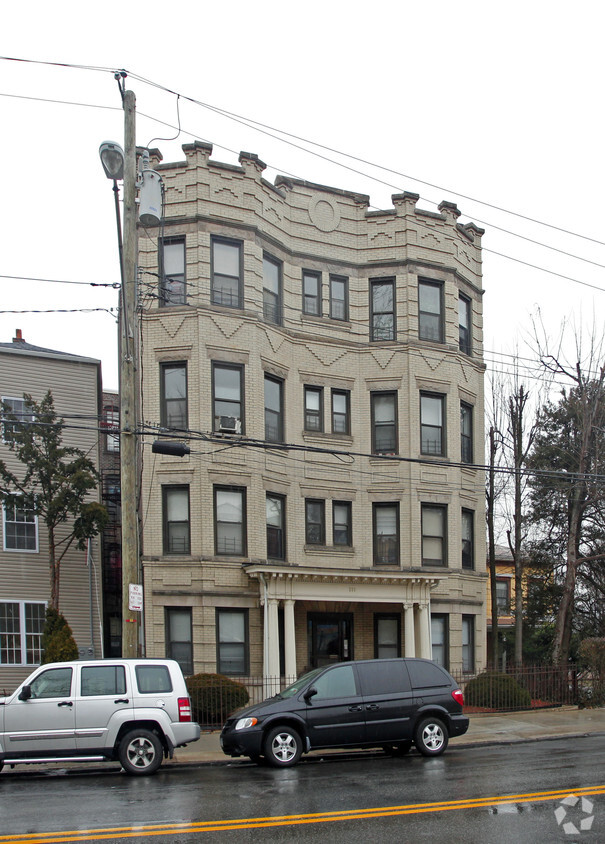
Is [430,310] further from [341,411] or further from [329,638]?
[329,638]

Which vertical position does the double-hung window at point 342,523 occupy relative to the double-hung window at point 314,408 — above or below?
below

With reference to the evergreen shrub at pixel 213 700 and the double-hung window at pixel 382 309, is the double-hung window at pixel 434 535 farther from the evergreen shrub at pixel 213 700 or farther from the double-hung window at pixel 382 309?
the evergreen shrub at pixel 213 700

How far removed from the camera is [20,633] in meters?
24.8

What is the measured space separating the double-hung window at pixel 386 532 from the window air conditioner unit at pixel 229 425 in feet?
16.4

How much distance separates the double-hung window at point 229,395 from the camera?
23.4 m

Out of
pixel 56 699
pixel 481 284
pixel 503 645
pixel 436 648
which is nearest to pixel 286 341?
pixel 481 284

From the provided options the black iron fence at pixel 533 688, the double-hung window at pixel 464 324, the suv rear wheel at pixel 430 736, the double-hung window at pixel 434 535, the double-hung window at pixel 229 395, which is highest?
the double-hung window at pixel 464 324

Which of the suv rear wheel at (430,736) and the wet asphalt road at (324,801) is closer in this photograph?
the wet asphalt road at (324,801)

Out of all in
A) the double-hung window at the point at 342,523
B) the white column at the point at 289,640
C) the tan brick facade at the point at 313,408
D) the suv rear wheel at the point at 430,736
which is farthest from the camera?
the double-hung window at the point at 342,523

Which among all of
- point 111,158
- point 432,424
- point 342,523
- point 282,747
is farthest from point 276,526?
point 111,158

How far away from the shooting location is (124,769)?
14.3 m

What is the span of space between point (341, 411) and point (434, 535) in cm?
427

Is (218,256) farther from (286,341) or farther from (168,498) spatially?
(168,498)

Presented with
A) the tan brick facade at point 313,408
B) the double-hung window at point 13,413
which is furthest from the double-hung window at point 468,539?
the double-hung window at point 13,413
